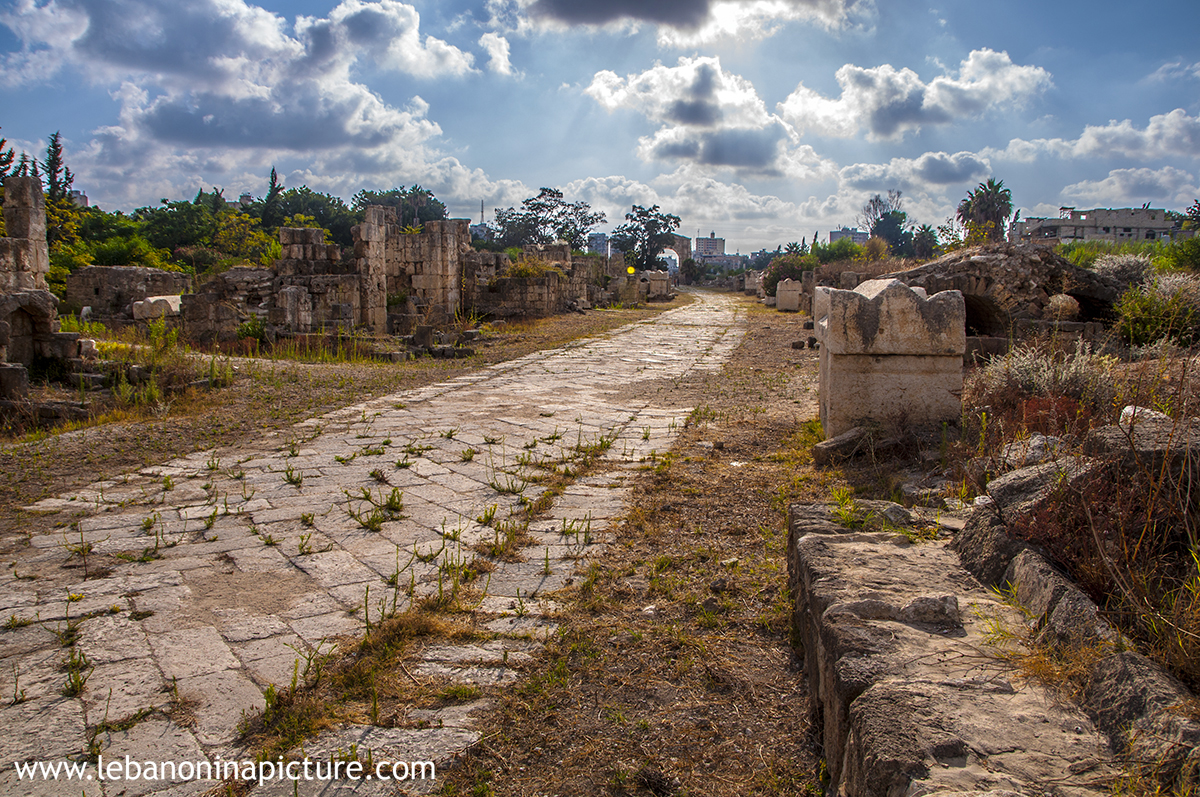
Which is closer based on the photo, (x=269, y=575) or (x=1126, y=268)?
(x=269, y=575)

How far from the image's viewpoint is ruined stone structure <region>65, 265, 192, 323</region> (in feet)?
62.3

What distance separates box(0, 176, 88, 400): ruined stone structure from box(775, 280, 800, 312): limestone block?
20.5 meters

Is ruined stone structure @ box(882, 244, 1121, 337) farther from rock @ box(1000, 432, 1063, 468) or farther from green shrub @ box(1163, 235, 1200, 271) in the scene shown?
rock @ box(1000, 432, 1063, 468)

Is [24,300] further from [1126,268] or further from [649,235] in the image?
[649,235]

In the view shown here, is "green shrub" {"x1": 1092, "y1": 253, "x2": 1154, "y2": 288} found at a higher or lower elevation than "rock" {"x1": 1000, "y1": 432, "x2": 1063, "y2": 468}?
higher

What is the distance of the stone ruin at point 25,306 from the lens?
7.85 m

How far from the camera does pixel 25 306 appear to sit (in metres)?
8.58

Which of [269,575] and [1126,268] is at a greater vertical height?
[1126,268]

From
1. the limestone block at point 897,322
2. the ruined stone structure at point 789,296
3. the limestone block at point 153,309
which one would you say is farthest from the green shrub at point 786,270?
the limestone block at point 897,322

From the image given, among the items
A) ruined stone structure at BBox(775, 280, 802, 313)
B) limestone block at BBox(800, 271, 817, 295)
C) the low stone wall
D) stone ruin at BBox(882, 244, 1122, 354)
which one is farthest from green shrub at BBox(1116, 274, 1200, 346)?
ruined stone structure at BBox(775, 280, 802, 313)

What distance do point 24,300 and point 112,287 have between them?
12617 millimetres

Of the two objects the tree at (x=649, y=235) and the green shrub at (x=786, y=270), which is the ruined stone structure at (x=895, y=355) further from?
the tree at (x=649, y=235)

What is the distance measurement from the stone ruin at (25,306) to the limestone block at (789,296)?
20.5m

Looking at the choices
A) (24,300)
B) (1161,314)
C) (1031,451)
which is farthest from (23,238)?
(1161,314)
